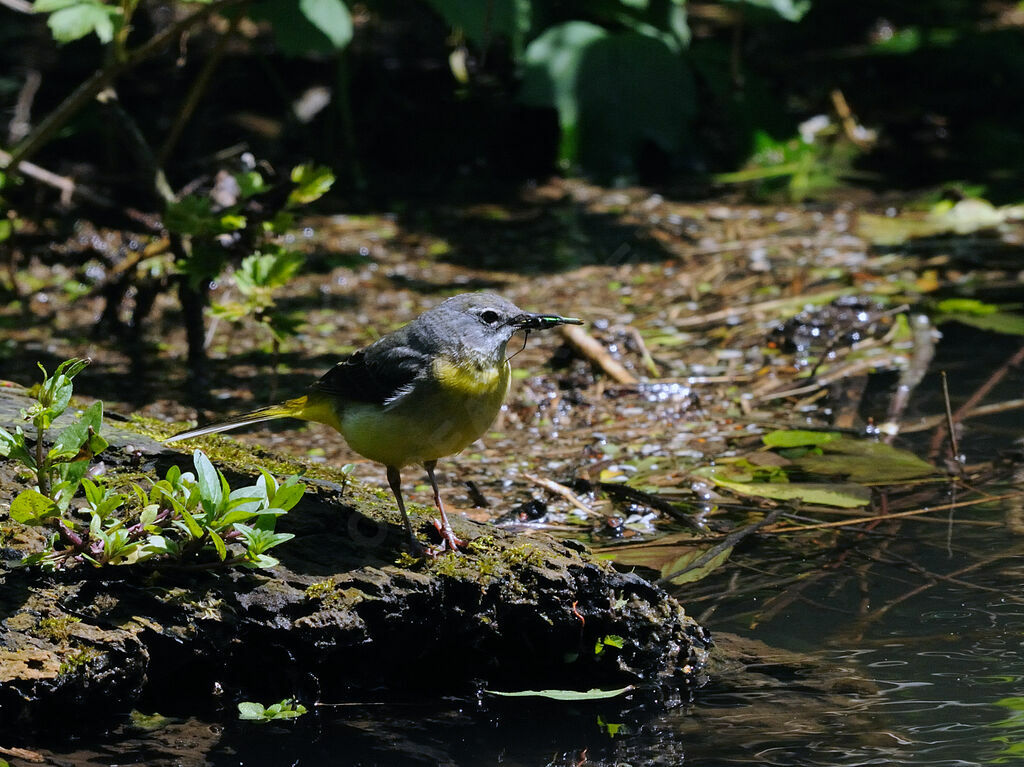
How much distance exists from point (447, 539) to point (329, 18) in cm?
379

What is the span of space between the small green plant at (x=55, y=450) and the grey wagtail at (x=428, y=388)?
81cm

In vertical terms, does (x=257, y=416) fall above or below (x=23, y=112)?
below

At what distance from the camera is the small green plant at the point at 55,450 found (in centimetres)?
326

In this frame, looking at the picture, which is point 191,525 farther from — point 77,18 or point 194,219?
point 77,18

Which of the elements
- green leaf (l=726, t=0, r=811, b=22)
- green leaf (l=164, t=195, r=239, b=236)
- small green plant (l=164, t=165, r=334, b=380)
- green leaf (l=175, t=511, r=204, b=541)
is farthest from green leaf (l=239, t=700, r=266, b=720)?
green leaf (l=726, t=0, r=811, b=22)

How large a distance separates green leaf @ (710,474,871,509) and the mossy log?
1.38 meters

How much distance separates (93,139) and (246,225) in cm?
456

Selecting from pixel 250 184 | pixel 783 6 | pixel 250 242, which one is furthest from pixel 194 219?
Result: pixel 783 6

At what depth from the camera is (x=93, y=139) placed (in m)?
9.75

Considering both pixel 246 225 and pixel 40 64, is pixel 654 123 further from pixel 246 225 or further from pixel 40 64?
pixel 40 64

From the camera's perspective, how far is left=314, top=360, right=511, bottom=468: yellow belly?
394cm

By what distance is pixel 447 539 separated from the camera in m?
3.91

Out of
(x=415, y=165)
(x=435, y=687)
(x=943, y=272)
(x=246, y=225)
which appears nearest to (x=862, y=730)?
(x=435, y=687)

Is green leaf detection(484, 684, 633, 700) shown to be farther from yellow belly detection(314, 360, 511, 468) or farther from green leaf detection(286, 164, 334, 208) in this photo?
green leaf detection(286, 164, 334, 208)
